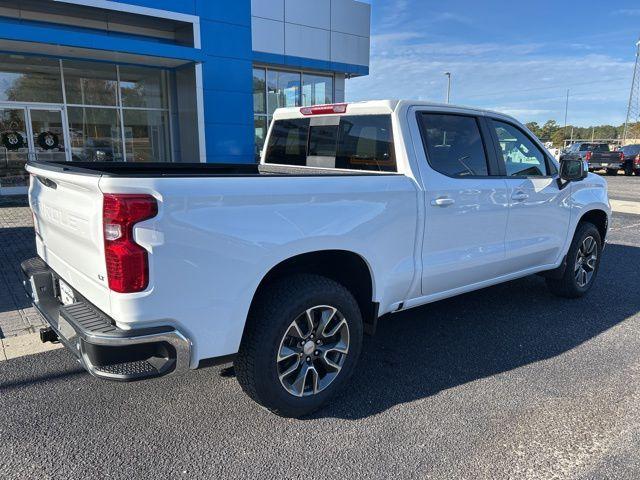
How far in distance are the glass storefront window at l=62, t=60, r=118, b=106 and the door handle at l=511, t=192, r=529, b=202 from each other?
1245 cm

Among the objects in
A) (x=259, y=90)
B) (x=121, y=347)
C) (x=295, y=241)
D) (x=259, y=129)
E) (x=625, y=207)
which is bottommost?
(x=625, y=207)

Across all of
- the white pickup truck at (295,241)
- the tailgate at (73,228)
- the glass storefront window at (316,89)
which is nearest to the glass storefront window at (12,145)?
the glass storefront window at (316,89)

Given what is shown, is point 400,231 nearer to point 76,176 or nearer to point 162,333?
point 162,333

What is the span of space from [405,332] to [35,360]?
301 centimetres

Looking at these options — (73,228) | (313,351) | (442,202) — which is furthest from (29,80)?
(313,351)

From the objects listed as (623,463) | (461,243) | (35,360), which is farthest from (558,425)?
(35,360)

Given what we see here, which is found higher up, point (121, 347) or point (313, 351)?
point (121, 347)

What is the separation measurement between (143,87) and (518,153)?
41.0 feet

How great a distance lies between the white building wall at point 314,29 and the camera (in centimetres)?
1488

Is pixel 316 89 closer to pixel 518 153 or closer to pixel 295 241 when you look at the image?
pixel 518 153

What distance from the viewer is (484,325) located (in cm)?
461

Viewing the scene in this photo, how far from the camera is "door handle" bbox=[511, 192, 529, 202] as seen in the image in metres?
4.20

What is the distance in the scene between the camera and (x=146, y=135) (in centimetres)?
1464

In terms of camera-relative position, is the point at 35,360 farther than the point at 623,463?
Yes
